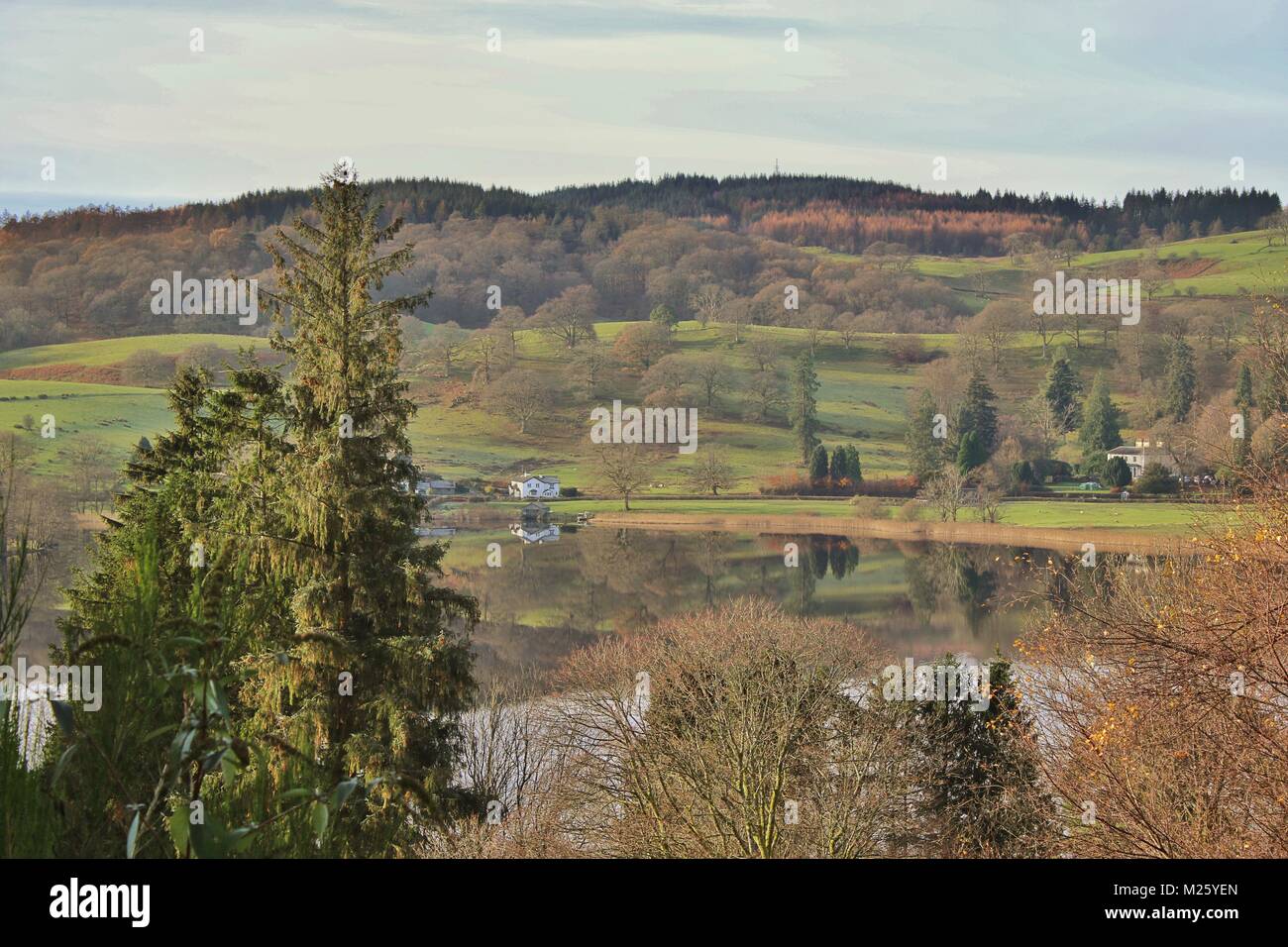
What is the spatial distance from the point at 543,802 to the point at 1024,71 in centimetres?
8561

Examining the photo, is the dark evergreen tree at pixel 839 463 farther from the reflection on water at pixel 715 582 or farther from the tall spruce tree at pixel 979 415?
the reflection on water at pixel 715 582

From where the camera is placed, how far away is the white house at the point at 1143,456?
82.4 m

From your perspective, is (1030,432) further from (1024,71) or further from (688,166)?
(688,166)

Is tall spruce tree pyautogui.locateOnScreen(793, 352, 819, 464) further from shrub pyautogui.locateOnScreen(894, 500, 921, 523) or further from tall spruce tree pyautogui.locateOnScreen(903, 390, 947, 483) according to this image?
shrub pyautogui.locateOnScreen(894, 500, 921, 523)

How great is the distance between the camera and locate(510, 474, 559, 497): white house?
3578 inches

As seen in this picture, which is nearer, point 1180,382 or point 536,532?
point 536,532

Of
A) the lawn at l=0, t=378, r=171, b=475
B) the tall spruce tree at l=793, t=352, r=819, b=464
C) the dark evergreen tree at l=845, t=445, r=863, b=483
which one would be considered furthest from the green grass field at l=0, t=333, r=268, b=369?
the dark evergreen tree at l=845, t=445, r=863, b=483

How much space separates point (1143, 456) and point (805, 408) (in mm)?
25214

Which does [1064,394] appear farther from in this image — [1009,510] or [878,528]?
[878,528]

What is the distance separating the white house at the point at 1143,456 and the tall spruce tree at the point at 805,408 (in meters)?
21.4

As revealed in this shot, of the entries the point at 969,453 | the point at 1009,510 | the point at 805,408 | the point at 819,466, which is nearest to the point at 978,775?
the point at 1009,510

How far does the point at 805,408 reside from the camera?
3851 inches

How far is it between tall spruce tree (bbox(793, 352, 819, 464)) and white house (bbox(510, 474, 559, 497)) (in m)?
18.9

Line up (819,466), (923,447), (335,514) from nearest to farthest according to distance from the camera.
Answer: (335,514) → (923,447) → (819,466)
